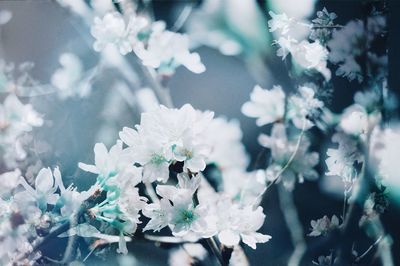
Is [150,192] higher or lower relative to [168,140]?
lower

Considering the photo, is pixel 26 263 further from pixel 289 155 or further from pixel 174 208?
pixel 289 155

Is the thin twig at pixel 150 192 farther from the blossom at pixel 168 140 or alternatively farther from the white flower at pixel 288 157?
the white flower at pixel 288 157

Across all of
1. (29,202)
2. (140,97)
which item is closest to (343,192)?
(140,97)

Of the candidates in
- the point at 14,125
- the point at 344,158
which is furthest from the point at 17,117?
the point at 344,158

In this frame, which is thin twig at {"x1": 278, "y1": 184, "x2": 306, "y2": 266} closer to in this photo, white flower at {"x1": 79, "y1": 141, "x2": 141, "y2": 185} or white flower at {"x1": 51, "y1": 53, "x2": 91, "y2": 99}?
white flower at {"x1": 79, "y1": 141, "x2": 141, "y2": 185}

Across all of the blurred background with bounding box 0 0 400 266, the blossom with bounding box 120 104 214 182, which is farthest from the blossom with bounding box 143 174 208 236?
the blurred background with bounding box 0 0 400 266

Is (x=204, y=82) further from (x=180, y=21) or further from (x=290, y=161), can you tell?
(x=290, y=161)
